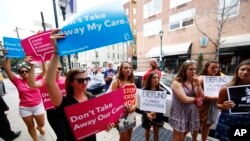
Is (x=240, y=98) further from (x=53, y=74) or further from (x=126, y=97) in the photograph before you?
(x=53, y=74)

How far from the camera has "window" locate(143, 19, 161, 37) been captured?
20180mm

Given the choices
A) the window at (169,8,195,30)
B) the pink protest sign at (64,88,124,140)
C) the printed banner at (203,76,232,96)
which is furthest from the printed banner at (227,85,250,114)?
the window at (169,8,195,30)

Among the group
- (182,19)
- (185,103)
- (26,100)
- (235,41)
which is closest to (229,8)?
(235,41)

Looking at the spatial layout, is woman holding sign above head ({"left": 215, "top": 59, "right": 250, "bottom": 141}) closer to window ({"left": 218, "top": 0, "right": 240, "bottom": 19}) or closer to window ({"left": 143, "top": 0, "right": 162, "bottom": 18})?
window ({"left": 218, "top": 0, "right": 240, "bottom": 19})

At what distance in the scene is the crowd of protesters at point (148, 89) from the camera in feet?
5.42

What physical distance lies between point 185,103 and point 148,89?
728 millimetres

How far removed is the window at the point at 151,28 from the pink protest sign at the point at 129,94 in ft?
61.1

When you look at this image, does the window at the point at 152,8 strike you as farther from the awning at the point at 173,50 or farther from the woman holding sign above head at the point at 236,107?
the woman holding sign above head at the point at 236,107

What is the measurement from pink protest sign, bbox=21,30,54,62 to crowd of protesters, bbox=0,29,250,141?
0.34ft

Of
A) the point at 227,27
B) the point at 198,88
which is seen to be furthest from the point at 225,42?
the point at 198,88

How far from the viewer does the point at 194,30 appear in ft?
54.2

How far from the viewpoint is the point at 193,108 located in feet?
8.57

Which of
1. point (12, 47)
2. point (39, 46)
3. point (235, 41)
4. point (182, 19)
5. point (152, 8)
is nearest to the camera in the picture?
point (39, 46)

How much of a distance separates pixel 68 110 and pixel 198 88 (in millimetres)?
2111
